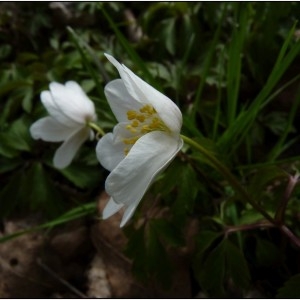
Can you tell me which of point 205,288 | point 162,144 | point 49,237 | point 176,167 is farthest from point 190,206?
point 49,237

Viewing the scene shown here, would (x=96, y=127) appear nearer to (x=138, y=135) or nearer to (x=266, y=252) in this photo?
(x=138, y=135)

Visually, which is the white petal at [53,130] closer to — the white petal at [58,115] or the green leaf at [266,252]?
the white petal at [58,115]

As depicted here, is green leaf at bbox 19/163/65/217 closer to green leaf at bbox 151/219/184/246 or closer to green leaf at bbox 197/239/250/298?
green leaf at bbox 151/219/184/246

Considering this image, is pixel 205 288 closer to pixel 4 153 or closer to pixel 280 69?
pixel 280 69

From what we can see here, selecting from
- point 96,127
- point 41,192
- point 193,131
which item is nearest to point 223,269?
point 193,131

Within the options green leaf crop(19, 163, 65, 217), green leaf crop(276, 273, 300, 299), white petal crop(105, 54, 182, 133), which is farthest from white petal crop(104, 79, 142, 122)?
green leaf crop(19, 163, 65, 217)
